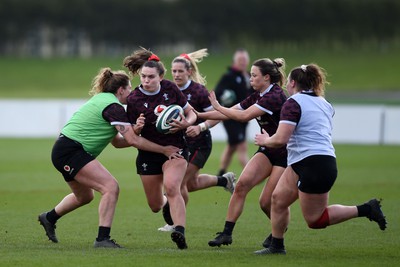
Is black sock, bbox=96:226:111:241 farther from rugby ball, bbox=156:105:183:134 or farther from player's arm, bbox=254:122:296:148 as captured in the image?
player's arm, bbox=254:122:296:148

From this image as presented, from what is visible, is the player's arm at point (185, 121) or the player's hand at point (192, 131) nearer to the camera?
the player's arm at point (185, 121)

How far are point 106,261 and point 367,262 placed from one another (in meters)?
2.62

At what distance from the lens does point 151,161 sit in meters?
9.98

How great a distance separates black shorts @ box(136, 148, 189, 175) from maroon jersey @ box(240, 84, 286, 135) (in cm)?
98

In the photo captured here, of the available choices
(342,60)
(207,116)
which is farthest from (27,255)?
(342,60)

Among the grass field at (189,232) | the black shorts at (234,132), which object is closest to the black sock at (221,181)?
the grass field at (189,232)

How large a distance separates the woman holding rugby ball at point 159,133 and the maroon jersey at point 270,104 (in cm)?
78

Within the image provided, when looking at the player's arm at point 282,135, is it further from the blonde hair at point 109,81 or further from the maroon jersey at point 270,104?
the blonde hair at point 109,81

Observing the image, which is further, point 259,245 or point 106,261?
point 259,245

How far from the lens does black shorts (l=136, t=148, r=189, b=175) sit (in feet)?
32.7

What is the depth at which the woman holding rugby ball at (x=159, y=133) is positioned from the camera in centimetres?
965

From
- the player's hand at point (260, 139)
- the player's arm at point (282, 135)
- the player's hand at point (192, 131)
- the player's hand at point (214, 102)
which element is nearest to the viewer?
the player's arm at point (282, 135)

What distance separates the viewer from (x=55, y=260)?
8641mm

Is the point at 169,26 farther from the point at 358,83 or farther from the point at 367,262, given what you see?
the point at 367,262
